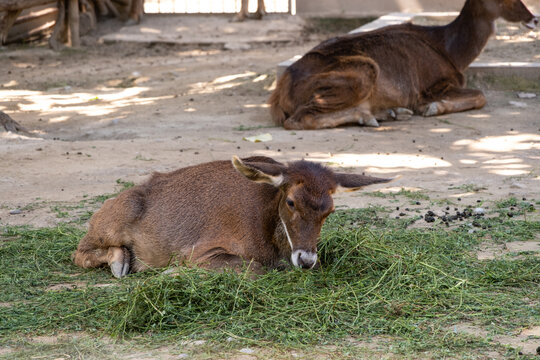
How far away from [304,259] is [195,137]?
5.96 m

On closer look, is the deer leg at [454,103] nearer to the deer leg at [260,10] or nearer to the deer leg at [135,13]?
the deer leg at [260,10]

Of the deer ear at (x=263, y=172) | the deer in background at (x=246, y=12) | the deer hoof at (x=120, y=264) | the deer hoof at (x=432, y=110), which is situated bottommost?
the deer hoof at (x=432, y=110)

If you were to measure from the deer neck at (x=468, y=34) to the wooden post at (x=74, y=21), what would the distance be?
31.8 feet

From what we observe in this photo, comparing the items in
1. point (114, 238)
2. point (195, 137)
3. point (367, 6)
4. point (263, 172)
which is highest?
point (263, 172)

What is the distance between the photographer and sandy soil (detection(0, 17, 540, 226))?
870 cm

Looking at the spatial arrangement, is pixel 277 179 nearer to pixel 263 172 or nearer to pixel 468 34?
pixel 263 172

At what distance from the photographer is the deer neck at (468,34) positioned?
12844 millimetres

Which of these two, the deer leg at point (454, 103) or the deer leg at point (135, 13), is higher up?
the deer leg at point (135, 13)

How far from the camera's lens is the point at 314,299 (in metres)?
5.04

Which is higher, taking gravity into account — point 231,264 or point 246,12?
point 246,12

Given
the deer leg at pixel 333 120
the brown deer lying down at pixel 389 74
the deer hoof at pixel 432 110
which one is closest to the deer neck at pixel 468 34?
the brown deer lying down at pixel 389 74

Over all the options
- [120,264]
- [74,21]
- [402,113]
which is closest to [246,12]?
[74,21]

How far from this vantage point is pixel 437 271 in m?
5.64

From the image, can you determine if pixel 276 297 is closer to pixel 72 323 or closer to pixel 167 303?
pixel 167 303
